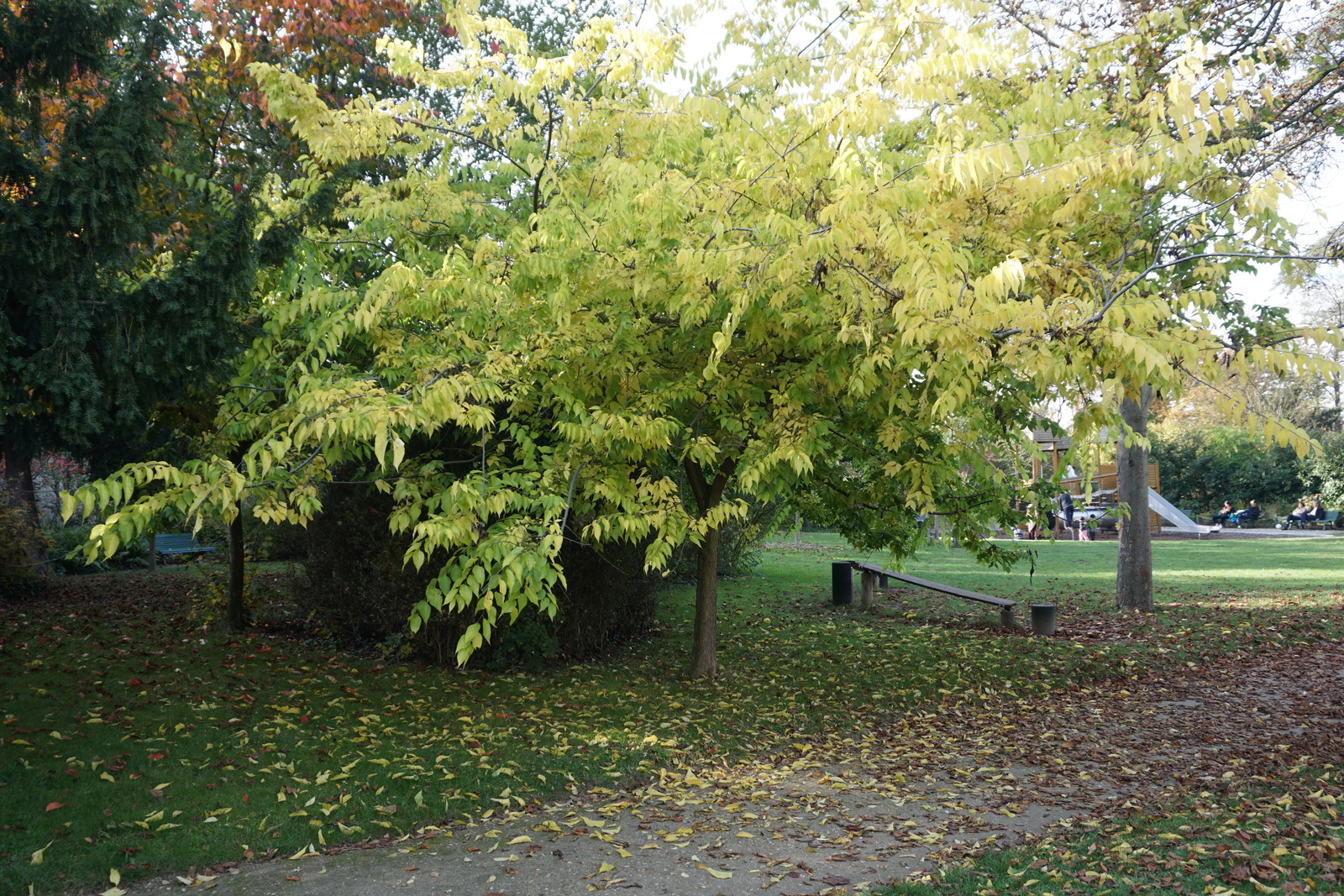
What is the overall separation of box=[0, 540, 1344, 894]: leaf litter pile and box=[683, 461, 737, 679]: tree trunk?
0.44 metres

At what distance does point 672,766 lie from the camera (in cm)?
636

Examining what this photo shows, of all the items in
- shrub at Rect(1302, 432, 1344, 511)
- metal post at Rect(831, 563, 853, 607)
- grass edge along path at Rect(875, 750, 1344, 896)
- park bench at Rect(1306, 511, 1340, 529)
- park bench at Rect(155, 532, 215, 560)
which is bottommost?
grass edge along path at Rect(875, 750, 1344, 896)

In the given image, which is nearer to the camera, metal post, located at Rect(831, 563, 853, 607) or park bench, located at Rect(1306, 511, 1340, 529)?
metal post, located at Rect(831, 563, 853, 607)

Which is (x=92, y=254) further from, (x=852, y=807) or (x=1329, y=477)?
(x=1329, y=477)

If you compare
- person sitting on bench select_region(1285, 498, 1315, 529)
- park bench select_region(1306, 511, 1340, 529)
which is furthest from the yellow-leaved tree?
park bench select_region(1306, 511, 1340, 529)

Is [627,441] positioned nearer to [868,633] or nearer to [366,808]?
[366,808]

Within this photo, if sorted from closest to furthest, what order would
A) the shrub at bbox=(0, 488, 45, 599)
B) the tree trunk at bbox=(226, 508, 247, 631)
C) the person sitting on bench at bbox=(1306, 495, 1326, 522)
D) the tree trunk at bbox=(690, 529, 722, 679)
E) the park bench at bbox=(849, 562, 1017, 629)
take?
the tree trunk at bbox=(690, 529, 722, 679)
the tree trunk at bbox=(226, 508, 247, 631)
the shrub at bbox=(0, 488, 45, 599)
the park bench at bbox=(849, 562, 1017, 629)
the person sitting on bench at bbox=(1306, 495, 1326, 522)

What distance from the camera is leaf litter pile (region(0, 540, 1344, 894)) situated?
4438mm

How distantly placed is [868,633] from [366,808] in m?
7.47

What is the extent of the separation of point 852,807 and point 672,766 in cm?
137

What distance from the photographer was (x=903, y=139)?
6453 mm

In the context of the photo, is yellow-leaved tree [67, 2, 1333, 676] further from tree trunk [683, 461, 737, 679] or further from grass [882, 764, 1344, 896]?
grass [882, 764, 1344, 896]

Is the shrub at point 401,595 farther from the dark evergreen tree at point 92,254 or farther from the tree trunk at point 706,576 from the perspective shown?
the dark evergreen tree at point 92,254

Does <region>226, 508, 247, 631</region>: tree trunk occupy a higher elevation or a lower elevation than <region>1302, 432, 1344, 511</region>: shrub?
lower
